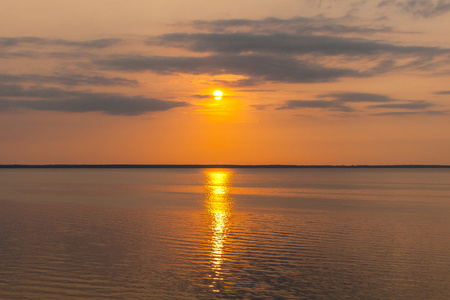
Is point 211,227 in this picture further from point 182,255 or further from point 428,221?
point 428,221

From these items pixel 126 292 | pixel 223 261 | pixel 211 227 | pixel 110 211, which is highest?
pixel 110 211

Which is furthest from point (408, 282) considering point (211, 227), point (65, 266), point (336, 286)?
point (211, 227)

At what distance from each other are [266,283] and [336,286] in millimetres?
3265

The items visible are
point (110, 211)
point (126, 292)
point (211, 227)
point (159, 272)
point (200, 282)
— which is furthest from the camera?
point (110, 211)

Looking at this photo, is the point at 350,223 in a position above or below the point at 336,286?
above

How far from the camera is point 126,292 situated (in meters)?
22.7

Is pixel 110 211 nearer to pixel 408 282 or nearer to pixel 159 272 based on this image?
pixel 159 272

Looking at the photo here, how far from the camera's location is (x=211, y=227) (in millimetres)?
45750

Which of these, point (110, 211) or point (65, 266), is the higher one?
point (110, 211)

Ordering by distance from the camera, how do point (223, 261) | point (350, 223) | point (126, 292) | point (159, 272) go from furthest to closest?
point (350, 223) → point (223, 261) → point (159, 272) → point (126, 292)

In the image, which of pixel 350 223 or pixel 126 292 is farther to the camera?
pixel 350 223

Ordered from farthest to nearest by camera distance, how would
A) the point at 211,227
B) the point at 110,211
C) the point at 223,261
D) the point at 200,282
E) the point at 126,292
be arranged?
the point at 110,211
the point at 211,227
the point at 223,261
the point at 200,282
the point at 126,292

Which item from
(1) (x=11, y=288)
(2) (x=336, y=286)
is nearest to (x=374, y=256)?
(2) (x=336, y=286)

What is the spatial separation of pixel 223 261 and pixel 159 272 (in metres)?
4.54
